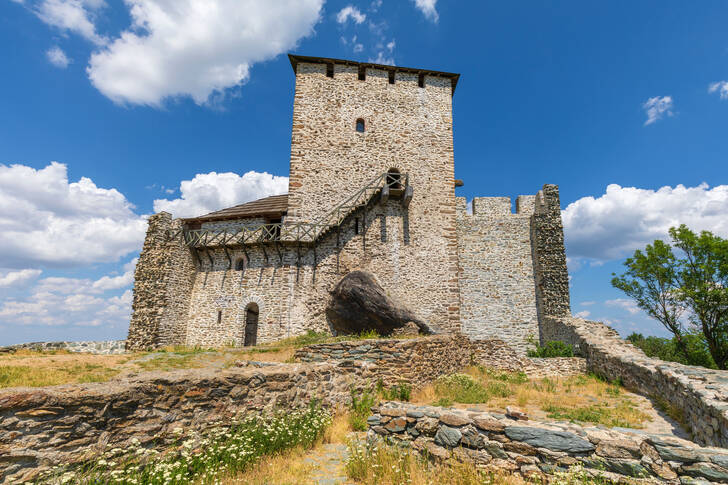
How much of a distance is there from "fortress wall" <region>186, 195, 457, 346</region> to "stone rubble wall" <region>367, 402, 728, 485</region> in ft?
34.4

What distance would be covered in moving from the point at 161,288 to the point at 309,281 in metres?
6.99

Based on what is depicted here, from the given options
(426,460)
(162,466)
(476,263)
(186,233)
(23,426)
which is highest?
(186,233)

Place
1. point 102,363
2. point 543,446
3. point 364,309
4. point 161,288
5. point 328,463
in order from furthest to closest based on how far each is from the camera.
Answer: point 161,288 < point 364,309 < point 102,363 < point 328,463 < point 543,446

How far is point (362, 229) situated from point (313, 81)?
342 inches

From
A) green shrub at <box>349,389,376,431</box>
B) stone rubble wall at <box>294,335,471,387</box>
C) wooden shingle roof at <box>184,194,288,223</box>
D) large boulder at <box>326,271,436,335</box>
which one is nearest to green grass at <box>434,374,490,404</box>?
stone rubble wall at <box>294,335,471,387</box>

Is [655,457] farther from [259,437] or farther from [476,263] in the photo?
[476,263]

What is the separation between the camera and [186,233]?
17.3m

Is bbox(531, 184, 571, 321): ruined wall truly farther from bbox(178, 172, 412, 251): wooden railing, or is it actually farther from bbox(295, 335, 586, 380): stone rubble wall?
bbox(178, 172, 412, 251): wooden railing

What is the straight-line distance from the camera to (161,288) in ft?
52.6

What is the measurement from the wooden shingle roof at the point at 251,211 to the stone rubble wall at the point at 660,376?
14.8 meters

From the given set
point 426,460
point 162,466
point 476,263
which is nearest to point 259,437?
point 162,466

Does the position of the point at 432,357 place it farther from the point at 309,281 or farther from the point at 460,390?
the point at 309,281

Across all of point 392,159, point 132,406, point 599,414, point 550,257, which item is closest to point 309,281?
point 392,159

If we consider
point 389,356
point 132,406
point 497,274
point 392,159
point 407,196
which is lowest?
point 389,356
